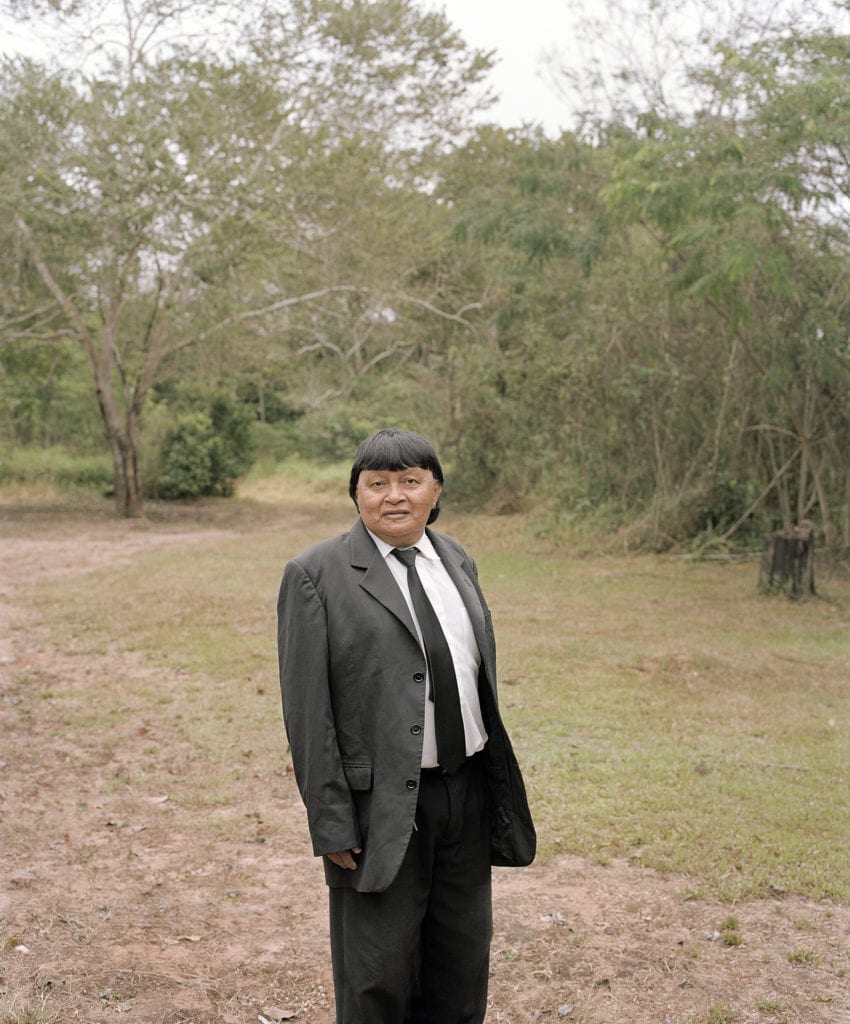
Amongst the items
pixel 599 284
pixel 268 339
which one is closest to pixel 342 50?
pixel 268 339

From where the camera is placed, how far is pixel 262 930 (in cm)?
403

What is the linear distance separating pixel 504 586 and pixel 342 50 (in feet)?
40.9

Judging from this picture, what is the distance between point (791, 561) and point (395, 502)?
9.40m

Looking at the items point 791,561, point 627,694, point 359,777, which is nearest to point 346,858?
point 359,777

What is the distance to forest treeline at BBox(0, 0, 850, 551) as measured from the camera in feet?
34.3

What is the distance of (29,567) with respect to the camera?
14102 mm

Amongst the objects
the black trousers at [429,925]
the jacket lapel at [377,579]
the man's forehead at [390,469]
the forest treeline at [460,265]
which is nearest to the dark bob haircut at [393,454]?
the man's forehead at [390,469]

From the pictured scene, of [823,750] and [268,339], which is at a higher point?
[268,339]

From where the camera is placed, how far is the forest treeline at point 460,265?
34.3 ft

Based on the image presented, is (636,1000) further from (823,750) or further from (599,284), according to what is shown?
(599,284)

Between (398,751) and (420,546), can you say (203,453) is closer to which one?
(420,546)

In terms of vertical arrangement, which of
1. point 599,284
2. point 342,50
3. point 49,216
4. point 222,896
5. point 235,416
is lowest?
point 222,896

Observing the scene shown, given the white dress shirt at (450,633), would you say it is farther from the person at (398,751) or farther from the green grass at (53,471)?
the green grass at (53,471)

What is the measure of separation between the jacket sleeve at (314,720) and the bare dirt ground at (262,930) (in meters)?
1.35
